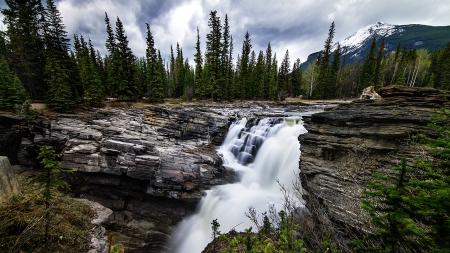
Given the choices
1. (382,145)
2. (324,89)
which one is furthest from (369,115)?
(324,89)

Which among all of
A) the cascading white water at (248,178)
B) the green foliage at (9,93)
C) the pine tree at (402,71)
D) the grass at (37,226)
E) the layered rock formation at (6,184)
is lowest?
the cascading white water at (248,178)

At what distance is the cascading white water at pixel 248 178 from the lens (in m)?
11.2

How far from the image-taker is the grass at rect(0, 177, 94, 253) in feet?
11.6

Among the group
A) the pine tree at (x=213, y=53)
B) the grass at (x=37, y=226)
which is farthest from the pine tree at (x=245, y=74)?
the grass at (x=37, y=226)

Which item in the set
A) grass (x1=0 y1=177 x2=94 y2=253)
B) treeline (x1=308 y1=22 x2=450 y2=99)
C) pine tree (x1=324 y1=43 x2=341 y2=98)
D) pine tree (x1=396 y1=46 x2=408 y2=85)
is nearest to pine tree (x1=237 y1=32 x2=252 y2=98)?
treeline (x1=308 y1=22 x2=450 y2=99)

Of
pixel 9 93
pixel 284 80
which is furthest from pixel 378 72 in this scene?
pixel 9 93

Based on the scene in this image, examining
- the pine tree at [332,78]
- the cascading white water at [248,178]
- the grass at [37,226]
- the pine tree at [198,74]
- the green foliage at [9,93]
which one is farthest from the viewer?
the pine tree at [332,78]

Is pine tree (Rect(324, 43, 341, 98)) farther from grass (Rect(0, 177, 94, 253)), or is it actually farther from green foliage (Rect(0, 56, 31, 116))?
green foliage (Rect(0, 56, 31, 116))

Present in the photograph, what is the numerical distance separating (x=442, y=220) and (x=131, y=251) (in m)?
13.7

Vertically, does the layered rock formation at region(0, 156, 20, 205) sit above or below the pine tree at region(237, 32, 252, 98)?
below

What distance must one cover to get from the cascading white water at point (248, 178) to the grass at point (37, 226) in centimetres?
781

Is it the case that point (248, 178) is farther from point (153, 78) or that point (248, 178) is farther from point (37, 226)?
point (153, 78)

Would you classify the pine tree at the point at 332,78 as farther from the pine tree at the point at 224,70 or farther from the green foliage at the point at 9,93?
the green foliage at the point at 9,93

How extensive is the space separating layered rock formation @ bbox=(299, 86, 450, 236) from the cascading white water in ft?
6.24
